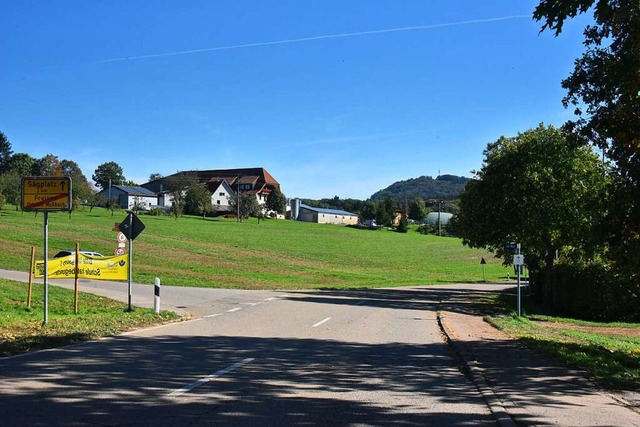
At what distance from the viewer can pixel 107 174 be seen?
168m

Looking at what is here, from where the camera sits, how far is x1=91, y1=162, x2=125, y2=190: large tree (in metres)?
168

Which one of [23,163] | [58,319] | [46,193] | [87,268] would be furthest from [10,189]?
[46,193]

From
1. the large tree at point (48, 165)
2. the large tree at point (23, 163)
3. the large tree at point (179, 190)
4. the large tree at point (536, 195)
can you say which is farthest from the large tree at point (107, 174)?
the large tree at point (536, 195)

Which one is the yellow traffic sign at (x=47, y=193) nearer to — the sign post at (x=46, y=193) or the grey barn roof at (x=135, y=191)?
the sign post at (x=46, y=193)

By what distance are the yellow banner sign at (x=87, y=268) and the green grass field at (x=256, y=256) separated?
464 inches

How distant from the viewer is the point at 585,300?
28500mm

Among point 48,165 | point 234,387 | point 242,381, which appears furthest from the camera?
point 48,165

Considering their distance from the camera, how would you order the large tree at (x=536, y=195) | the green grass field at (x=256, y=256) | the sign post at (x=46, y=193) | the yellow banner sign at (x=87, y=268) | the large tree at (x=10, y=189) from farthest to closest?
the large tree at (x=10, y=189) < the green grass field at (x=256, y=256) < the large tree at (x=536, y=195) < the yellow banner sign at (x=87, y=268) < the sign post at (x=46, y=193)

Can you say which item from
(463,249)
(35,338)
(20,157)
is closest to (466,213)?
(35,338)

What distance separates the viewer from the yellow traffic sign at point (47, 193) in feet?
47.8

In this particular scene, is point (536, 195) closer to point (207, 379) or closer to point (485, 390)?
point (485, 390)

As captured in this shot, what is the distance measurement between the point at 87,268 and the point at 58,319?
4727mm

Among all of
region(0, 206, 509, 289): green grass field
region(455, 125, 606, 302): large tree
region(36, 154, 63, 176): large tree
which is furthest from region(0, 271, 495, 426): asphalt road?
region(36, 154, 63, 176): large tree

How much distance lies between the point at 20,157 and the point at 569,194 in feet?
466
